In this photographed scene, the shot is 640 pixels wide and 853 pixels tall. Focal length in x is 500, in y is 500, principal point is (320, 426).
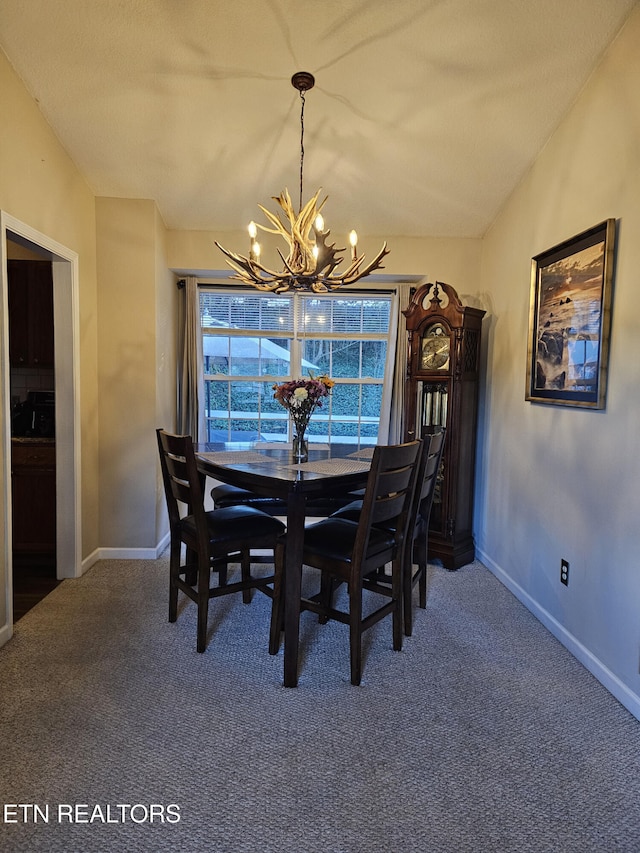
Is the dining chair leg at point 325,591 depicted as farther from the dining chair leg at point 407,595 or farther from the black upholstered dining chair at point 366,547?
the dining chair leg at point 407,595

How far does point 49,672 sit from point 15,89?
285 centimetres

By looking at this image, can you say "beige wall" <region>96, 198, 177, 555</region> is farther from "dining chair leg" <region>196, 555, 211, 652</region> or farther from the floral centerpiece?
"dining chair leg" <region>196, 555, 211, 652</region>

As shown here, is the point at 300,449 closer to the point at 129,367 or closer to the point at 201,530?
the point at 201,530

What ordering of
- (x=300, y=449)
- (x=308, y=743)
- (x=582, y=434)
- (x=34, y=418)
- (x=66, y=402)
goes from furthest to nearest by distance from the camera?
(x=34, y=418)
(x=66, y=402)
(x=300, y=449)
(x=582, y=434)
(x=308, y=743)

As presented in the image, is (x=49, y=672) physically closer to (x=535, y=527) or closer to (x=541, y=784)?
(x=541, y=784)

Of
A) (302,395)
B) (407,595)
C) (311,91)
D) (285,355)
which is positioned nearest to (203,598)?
(407,595)

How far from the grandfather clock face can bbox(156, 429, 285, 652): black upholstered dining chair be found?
1.78 meters

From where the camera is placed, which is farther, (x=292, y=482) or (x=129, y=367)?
(x=129, y=367)

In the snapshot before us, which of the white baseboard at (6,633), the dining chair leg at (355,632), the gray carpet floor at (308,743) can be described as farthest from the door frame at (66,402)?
the dining chair leg at (355,632)

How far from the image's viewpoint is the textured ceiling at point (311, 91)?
2229mm

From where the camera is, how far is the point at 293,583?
2.22 m

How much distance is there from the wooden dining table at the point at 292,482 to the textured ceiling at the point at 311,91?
6.32 ft

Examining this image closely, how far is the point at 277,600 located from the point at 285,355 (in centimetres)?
257

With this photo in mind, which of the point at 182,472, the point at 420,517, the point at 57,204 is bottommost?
the point at 420,517
